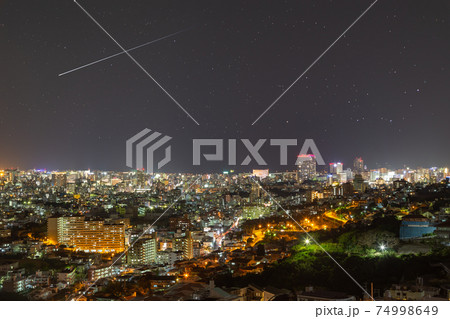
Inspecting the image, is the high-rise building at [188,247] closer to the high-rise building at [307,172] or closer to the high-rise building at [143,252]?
the high-rise building at [143,252]

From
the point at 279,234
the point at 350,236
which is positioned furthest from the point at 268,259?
the point at 279,234

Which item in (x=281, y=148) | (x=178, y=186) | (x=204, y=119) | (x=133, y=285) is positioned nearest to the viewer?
(x=133, y=285)

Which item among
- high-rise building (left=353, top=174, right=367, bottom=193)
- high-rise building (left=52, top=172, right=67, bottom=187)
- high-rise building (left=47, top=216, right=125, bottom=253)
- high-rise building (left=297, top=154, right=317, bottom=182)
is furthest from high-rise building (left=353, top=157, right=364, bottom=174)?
high-rise building (left=52, top=172, right=67, bottom=187)

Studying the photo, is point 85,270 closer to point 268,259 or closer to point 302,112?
point 268,259

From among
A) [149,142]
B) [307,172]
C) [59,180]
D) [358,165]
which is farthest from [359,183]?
[59,180]

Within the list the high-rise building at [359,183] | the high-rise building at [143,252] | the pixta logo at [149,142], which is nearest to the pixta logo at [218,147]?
the pixta logo at [149,142]

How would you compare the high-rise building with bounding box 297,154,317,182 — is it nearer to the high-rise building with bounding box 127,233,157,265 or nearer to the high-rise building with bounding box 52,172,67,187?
the high-rise building with bounding box 127,233,157,265

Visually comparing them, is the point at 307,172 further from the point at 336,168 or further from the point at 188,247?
the point at 188,247
